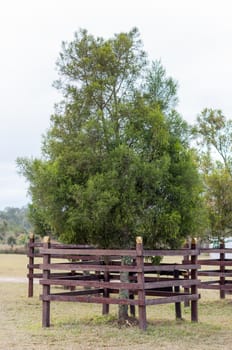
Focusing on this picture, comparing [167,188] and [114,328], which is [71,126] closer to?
[167,188]

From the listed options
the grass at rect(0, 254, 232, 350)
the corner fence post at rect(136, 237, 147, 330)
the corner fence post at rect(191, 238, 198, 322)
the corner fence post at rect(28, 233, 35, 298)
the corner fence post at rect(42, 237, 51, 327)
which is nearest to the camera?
the grass at rect(0, 254, 232, 350)

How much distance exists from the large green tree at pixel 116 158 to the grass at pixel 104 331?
1522mm

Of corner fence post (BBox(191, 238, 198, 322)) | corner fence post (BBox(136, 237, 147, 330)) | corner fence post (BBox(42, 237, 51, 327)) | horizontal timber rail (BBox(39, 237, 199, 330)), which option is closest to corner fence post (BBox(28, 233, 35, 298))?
horizontal timber rail (BBox(39, 237, 199, 330))

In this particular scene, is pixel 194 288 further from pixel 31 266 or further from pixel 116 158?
pixel 31 266

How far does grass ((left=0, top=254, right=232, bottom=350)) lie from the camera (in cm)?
870

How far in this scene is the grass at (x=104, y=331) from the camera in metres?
8.70

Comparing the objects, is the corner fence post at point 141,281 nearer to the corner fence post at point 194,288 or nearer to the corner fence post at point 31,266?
the corner fence post at point 194,288

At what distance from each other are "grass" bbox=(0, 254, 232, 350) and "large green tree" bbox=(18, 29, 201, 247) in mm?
1522

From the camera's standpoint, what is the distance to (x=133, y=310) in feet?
37.2

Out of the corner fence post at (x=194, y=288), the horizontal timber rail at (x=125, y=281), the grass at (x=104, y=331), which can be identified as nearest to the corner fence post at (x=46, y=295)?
the horizontal timber rail at (x=125, y=281)

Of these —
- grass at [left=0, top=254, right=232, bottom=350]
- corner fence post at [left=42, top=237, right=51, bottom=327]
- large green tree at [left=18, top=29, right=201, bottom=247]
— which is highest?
large green tree at [left=18, top=29, right=201, bottom=247]

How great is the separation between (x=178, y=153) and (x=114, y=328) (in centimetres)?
326

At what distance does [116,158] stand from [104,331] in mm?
2865

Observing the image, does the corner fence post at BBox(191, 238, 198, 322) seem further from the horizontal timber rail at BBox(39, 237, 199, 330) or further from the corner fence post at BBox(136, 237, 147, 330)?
the corner fence post at BBox(136, 237, 147, 330)
